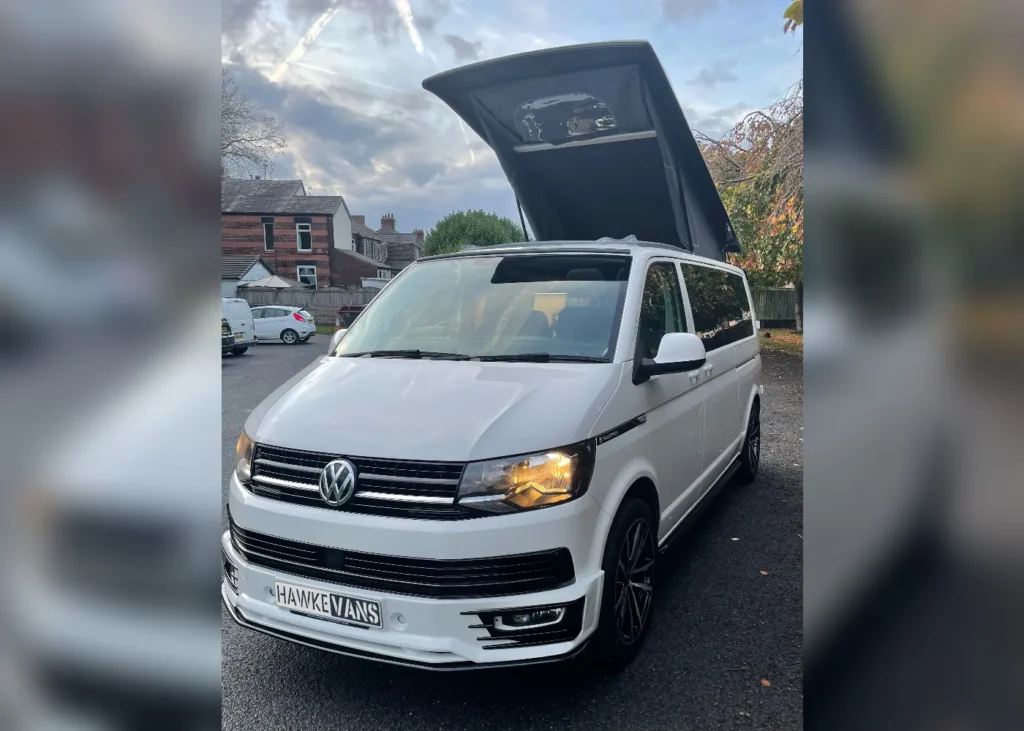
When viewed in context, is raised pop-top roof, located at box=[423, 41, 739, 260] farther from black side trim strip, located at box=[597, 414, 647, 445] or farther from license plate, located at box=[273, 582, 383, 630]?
license plate, located at box=[273, 582, 383, 630]

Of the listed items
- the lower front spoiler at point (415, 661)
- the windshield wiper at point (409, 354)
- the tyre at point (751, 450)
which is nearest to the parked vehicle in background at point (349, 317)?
the windshield wiper at point (409, 354)

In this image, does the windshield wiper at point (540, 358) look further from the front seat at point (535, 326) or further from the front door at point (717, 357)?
the front door at point (717, 357)

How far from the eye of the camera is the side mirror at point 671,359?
301cm

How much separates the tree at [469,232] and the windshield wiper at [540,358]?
1.56 m

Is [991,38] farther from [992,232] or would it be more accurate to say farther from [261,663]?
[261,663]

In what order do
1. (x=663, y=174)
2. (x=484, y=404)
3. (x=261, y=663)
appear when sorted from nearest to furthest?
(x=484, y=404) → (x=261, y=663) → (x=663, y=174)

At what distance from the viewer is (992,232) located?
25.5 inches

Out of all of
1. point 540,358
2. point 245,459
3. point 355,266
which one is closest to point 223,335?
point 245,459

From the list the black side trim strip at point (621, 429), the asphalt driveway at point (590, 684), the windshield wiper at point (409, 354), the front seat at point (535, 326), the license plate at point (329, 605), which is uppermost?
the front seat at point (535, 326)

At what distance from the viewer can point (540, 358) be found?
301 cm

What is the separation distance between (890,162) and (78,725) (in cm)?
113

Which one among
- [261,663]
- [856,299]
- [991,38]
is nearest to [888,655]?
[856,299]

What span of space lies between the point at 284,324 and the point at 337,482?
27.7 ft

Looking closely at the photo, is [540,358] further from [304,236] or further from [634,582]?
[304,236]
